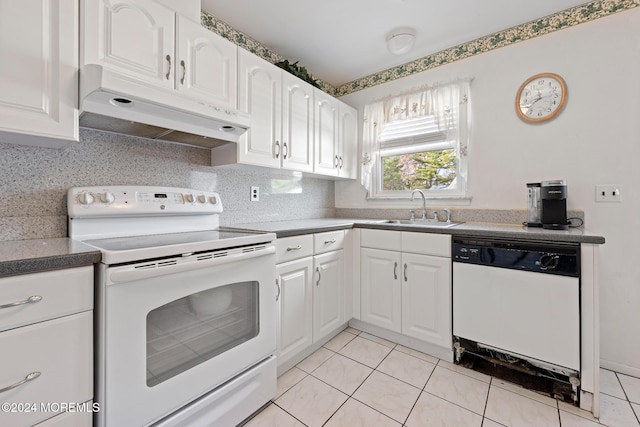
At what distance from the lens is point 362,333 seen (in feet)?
7.50

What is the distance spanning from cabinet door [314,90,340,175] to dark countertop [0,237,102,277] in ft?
5.74

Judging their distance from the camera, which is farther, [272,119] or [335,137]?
[335,137]

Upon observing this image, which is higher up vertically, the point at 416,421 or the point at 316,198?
the point at 316,198

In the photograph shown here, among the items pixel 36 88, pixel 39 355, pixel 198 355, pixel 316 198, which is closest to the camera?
pixel 39 355

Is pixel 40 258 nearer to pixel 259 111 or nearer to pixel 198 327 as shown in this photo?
pixel 198 327

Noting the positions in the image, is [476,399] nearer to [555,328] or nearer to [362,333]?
[555,328]

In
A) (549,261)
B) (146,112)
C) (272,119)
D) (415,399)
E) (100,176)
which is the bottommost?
(415,399)

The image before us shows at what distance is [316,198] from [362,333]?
136 centimetres

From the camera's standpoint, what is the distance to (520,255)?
1597mm

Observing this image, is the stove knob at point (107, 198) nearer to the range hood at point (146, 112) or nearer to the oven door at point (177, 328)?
the range hood at point (146, 112)

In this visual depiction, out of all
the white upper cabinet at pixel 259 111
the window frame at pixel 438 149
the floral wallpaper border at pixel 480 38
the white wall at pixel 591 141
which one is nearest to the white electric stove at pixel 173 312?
the white upper cabinet at pixel 259 111

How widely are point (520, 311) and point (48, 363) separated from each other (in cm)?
213

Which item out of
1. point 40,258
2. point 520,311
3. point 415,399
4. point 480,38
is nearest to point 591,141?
point 480,38

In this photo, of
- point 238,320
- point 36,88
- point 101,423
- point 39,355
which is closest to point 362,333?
point 238,320
